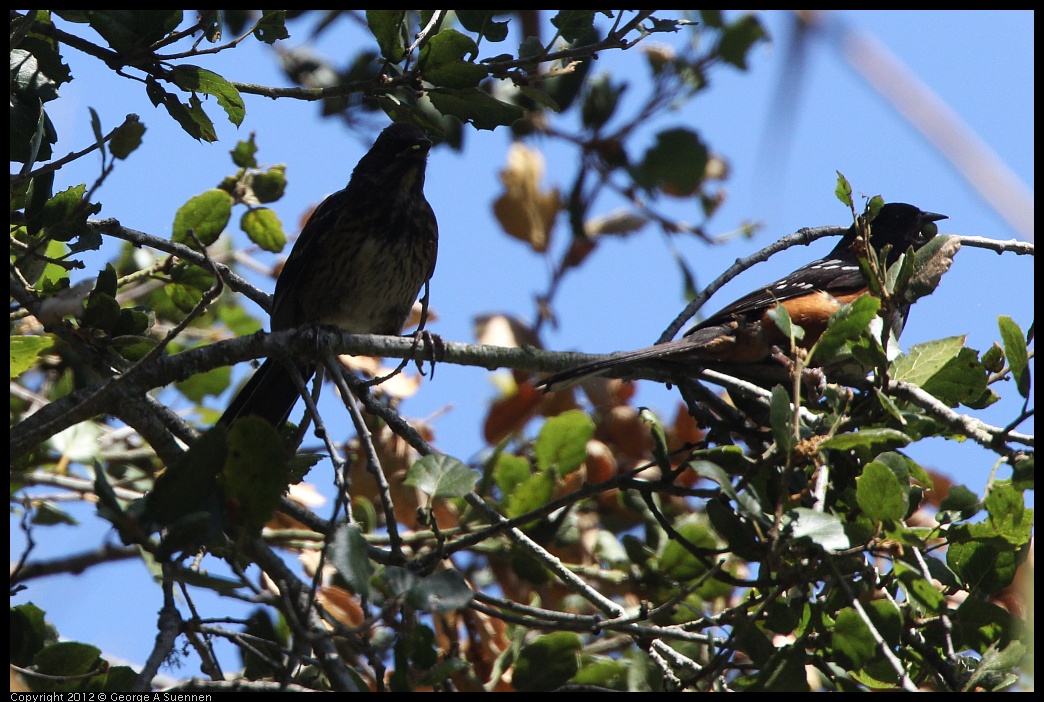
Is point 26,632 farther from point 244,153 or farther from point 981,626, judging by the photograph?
point 981,626

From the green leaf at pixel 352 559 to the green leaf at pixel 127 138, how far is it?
4.98 ft

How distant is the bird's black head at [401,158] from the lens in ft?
15.2

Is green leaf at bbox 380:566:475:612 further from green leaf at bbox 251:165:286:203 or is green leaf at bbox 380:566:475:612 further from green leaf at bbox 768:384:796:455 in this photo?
green leaf at bbox 251:165:286:203

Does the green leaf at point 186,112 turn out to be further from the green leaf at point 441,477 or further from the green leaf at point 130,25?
the green leaf at point 441,477

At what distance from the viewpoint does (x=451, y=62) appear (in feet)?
9.35

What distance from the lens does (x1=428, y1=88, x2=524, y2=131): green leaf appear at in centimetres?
294

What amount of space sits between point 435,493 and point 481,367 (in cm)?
93

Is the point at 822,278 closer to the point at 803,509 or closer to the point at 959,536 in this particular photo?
the point at 959,536

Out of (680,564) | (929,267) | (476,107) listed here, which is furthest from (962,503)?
(476,107)

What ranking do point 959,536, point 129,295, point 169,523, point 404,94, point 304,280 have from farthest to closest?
point 304,280, point 129,295, point 404,94, point 959,536, point 169,523

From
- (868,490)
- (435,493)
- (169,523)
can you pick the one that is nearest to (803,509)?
(868,490)

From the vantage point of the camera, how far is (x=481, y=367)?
2.98 metres

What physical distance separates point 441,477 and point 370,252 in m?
2.53

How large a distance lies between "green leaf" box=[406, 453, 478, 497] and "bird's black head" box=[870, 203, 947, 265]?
325 centimetres
